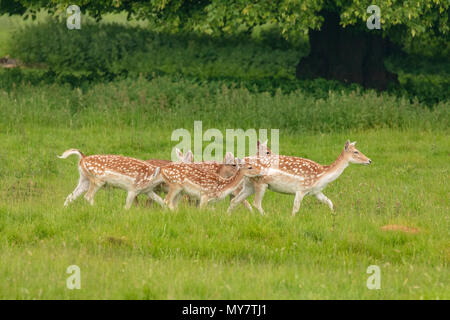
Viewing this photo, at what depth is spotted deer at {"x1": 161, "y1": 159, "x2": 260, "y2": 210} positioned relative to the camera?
40.8 ft

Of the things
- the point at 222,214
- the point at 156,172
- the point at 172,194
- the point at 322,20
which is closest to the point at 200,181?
the point at 172,194

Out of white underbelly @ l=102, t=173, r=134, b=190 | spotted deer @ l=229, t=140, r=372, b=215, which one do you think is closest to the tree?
spotted deer @ l=229, t=140, r=372, b=215

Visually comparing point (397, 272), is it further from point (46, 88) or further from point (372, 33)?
point (372, 33)

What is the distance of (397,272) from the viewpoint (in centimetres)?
979

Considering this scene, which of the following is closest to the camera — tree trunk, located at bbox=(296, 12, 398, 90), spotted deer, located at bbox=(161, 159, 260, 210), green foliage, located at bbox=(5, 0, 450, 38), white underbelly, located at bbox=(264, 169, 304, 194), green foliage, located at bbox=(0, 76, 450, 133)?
spotted deer, located at bbox=(161, 159, 260, 210)

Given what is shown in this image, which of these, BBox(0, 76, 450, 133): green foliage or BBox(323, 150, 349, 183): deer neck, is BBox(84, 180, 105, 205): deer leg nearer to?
BBox(323, 150, 349, 183): deer neck

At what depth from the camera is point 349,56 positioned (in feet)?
87.1

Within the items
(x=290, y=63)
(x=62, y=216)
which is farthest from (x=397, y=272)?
(x=290, y=63)

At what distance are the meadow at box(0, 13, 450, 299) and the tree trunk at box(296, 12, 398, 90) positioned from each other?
192 inches

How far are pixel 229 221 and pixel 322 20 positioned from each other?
41.9ft

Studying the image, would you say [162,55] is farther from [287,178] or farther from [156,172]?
[287,178]

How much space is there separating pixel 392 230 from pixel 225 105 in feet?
34.8

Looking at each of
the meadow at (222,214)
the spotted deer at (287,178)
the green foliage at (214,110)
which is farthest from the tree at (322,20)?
the spotted deer at (287,178)

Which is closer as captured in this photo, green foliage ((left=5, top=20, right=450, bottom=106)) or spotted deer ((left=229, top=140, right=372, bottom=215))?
spotted deer ((left=229, top=140, right=372, bottom=215))
